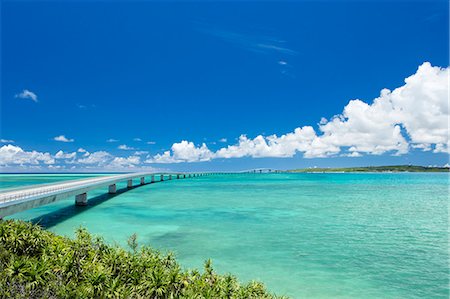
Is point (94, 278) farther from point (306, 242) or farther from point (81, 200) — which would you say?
point (81, 200)

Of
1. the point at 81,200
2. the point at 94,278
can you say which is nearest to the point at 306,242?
the point at 94,278

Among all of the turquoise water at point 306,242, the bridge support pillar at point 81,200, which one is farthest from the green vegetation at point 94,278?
the bridge support pillar at point 81,200

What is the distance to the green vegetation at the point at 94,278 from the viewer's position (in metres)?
7.39

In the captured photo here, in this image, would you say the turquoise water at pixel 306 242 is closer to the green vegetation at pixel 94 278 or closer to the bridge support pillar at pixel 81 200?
the bridge support pillar at pixel 81 200

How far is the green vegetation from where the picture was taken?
7.39 m

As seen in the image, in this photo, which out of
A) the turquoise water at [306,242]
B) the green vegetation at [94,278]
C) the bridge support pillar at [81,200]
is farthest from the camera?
the bridge support pillar at [81,200]

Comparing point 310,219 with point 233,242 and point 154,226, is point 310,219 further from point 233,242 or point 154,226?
point 154,226

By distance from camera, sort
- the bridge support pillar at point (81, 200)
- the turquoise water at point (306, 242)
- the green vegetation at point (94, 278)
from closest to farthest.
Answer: the green vegetation at point (94, 278)
the turquoise water at point (306, 242)
the bridge support pillar at point (81, 200)

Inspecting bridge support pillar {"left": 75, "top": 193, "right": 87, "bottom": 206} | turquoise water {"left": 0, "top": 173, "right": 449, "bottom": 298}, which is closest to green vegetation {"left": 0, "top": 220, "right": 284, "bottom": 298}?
turquoise water {"left": 0, "top": 173, "right": 449, "bottom": 298}

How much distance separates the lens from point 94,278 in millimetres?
7691

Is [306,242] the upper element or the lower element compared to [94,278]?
lower

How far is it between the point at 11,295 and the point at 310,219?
2362cm

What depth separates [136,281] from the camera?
846 centimetres

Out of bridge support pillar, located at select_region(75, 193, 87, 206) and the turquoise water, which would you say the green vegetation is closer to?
the turquoise water
